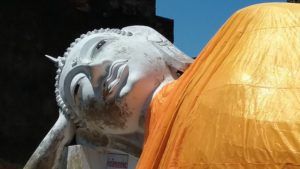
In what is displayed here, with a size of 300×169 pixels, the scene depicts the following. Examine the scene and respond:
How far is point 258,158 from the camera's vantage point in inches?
63.8

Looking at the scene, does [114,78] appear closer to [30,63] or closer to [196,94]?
[196,94]

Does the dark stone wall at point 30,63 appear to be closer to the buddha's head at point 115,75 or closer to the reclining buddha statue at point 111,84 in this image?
the reclining buddha statue at point 111,84

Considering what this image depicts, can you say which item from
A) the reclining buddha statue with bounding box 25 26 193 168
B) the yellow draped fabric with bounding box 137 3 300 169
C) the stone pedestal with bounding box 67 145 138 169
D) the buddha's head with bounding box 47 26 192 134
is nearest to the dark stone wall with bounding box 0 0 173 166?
the stone pedestal with bounding box 67 145 138 169

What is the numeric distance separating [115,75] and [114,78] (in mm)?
11

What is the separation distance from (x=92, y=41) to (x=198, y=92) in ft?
2.57

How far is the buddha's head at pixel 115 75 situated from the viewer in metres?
2.33

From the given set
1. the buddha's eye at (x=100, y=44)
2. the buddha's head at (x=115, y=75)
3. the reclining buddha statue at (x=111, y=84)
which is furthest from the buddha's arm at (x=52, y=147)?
the buddha's eye at (x=100, y=44)

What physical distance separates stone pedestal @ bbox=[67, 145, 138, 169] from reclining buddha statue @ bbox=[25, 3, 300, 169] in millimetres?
62

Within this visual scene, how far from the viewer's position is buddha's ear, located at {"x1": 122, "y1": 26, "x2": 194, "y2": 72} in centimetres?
250

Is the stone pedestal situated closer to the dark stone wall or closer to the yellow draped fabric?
the yellow draped fabric

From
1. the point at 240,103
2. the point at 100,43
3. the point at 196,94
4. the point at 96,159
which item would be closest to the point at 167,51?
the point at 100,43

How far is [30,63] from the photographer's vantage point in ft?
27.4

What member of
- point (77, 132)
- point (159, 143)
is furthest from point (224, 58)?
point (77, 132)

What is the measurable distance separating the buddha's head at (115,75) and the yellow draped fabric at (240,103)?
0.29 m
